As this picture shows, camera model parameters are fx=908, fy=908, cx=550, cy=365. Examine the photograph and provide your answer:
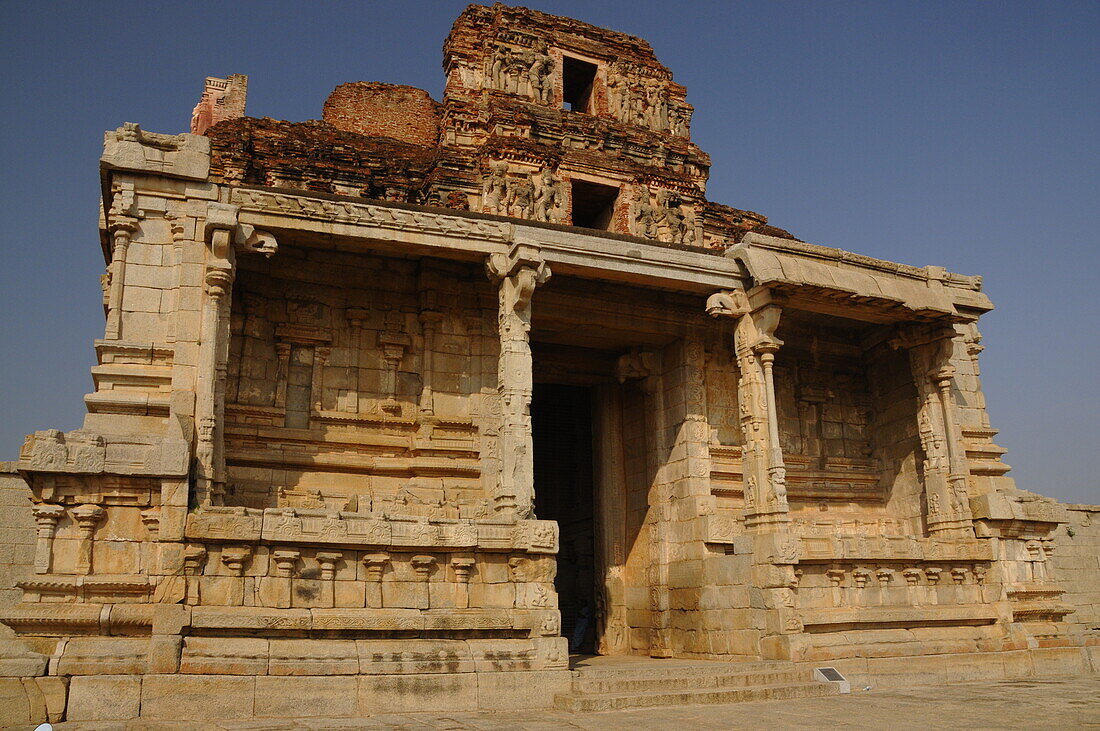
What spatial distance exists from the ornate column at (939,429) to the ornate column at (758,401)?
2.96 meters

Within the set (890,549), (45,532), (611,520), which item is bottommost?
(890,549)

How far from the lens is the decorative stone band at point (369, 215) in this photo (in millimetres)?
10711

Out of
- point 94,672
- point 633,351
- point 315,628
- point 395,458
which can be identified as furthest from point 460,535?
point 633,351

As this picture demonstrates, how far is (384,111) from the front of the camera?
65.2ft

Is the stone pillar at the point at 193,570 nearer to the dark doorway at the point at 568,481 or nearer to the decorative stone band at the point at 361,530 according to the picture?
the decorative stone band at the point at 361,530

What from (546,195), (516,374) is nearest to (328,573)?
(516,374)

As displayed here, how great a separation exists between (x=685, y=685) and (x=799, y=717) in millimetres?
1654

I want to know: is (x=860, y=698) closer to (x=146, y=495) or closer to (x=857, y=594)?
(x=857, y=594)

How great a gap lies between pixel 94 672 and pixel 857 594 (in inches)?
356

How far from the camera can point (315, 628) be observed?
902 cm

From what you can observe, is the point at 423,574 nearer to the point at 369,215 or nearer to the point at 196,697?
the point at 196,697

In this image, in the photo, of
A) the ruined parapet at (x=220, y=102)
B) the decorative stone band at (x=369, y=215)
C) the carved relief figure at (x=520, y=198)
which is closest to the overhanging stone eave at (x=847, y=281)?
the decorative stone band at (x=369, y=215)

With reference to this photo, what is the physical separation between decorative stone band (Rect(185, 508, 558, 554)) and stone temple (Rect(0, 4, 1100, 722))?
3 cm

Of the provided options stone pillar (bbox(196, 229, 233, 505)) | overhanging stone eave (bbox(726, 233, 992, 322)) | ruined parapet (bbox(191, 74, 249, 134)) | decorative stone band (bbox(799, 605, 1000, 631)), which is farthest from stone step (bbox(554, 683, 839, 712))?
ruined parapet (bbox(191, 74, 249, 134))
